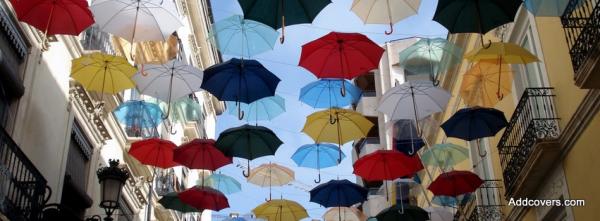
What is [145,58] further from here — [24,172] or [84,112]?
[24,172]

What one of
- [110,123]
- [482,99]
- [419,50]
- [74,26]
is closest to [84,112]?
[110,123]

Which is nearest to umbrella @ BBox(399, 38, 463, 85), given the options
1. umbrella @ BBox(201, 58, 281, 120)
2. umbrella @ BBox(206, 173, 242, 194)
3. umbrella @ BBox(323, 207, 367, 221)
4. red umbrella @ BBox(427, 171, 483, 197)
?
red umbrella @ BBox(427, 171, 483, 197)

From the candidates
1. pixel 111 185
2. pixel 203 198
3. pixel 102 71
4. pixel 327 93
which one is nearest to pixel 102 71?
pixel 102 71

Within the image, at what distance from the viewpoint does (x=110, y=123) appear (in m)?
15.2

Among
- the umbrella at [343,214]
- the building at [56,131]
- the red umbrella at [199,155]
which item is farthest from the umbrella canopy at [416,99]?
the umbrella at [343,214]

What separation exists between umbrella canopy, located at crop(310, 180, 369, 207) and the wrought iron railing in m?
5.98

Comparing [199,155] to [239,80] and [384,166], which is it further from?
[384,166]

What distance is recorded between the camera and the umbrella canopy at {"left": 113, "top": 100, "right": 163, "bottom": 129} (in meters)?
14.4

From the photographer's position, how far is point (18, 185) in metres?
9.52

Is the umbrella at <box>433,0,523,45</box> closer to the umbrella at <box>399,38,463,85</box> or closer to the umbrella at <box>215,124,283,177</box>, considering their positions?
the umbrella at <box>399,38,463,85</box>

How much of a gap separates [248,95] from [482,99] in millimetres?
4556

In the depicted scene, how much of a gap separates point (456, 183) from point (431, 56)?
278cm

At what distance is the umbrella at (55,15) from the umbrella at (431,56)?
5.81m

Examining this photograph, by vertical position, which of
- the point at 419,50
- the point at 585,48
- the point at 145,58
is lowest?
the point at 585,48
